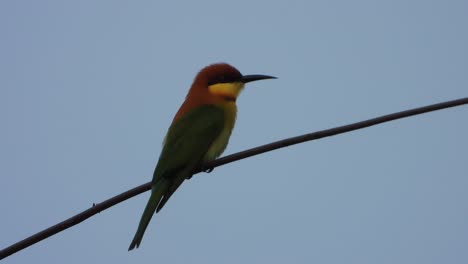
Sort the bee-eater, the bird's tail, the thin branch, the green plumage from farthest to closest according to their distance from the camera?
the bee-eater
the green plumage
the bird's tail
the thin branch

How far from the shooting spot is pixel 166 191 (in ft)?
10.6

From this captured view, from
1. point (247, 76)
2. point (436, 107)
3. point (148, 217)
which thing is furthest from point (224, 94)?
point (436, 107)

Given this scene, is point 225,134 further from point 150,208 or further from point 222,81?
point 150,208

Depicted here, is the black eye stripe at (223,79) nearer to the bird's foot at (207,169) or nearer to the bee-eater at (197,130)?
the bee-eater at (197,130)

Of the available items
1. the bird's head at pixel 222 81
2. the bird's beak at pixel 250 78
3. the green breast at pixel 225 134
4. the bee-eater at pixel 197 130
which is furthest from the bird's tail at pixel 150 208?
the bird's beak at pixel 250 78

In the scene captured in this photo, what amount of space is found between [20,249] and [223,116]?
7.57 ft

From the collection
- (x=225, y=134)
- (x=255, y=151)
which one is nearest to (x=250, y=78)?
A: (x=225, y=134)

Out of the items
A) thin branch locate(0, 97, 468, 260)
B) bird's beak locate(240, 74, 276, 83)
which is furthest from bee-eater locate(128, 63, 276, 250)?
thin branch locate(0, 97, 468, 260)

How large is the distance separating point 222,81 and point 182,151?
0.91m

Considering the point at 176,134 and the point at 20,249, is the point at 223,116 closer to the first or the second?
the point at 176,134

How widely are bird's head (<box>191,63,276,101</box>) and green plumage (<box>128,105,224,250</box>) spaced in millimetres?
256

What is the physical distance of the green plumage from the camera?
3143 millimetres

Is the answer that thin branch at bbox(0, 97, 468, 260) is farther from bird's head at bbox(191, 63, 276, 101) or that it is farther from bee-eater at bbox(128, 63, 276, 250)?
bird's head at bbox(191, 63, 276, 101)

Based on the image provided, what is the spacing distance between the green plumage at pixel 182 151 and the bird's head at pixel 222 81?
256 mm
